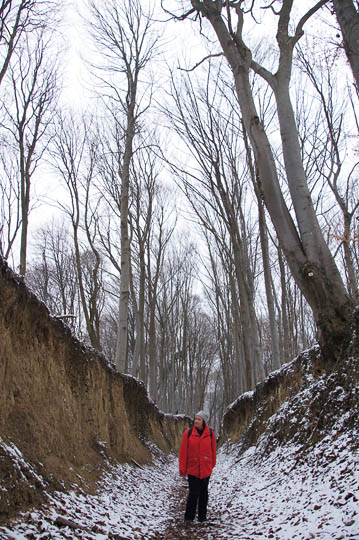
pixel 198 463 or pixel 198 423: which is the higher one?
pixel 198 423

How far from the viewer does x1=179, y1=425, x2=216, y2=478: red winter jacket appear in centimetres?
535

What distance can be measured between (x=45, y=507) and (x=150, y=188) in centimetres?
1556

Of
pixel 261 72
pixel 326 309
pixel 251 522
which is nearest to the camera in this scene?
pixel 251 522

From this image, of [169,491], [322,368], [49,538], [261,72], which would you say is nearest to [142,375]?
[169,491]

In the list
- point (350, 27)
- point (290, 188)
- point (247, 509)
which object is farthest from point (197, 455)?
point (350, 27)

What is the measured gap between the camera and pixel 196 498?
5172mm

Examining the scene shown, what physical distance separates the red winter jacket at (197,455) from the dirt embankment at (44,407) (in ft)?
4.11

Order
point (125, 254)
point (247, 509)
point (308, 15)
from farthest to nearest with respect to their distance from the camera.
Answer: point (125, 254)
point (308, 15)
point (247, 509)

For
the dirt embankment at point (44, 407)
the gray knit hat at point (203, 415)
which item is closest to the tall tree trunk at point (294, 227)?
the gray knit hat at point (203, 415)

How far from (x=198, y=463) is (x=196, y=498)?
0.41m

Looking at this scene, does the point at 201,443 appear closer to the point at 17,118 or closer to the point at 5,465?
the point at 5,465

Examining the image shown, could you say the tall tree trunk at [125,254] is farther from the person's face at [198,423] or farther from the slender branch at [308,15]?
the slender branch at [308,15]

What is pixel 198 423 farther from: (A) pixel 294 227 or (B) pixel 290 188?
(B) pixel 290 188

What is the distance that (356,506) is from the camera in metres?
3.22
